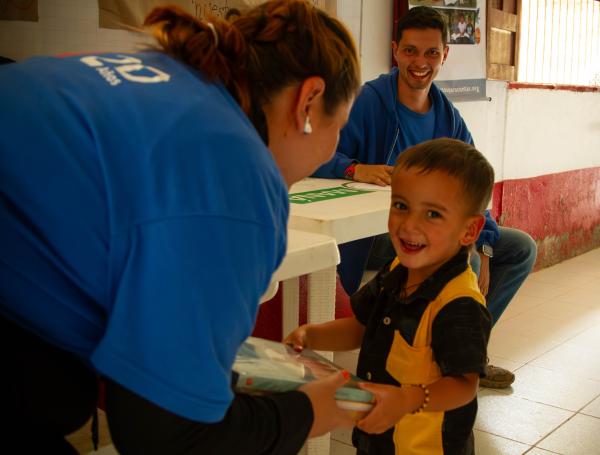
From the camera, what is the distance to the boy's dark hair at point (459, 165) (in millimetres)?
1571

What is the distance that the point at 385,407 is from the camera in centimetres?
135

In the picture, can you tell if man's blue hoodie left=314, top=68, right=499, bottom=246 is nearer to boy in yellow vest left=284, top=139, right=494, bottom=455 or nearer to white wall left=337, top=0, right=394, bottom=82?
white wall left=337, top=0, right=394, bottom=82

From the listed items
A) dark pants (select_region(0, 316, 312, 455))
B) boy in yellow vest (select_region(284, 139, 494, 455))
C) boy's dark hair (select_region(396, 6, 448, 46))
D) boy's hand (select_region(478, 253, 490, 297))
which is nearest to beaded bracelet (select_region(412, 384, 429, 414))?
boy in yellow vest (select_region(284, 139, 494, 455))

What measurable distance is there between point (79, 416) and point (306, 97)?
60 centimetres

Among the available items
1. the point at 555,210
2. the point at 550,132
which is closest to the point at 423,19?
the point at 550,132

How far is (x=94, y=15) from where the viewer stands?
8.89 feet

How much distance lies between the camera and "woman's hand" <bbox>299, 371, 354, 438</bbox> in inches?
45.7

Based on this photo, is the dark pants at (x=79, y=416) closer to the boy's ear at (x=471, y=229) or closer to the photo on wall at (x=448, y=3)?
the boy's ear at (x=471, y=229)

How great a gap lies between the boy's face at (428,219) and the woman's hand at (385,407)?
0.29 m

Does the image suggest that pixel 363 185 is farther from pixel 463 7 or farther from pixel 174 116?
pixel 463 7

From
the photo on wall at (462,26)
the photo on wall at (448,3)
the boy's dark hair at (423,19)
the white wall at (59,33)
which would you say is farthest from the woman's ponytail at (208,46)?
the photo on wall at (462,26)

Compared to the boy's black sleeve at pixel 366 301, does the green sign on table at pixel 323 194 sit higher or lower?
higher

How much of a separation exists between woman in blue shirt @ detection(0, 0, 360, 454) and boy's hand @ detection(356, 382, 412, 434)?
0.87 feet

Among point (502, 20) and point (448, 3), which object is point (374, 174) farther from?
point (502, 20)
